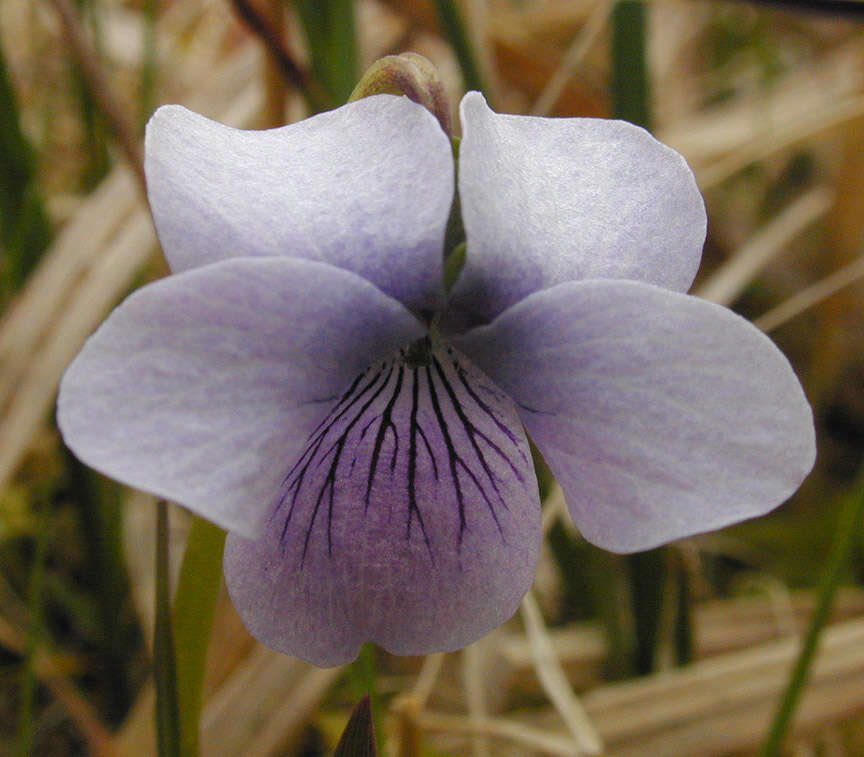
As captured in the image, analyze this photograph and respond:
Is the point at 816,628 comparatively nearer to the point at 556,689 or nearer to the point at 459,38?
the point at 556,689

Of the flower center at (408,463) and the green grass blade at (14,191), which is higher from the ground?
the flower center at (408,463)

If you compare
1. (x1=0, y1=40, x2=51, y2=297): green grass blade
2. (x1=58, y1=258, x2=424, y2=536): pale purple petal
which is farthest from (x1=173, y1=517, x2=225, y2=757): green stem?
(x1=0, y1=40, x2=51, y2=297): green grass blade

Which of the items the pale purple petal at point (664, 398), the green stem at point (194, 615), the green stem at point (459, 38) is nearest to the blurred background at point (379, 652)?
the green stem at point (459, 38)

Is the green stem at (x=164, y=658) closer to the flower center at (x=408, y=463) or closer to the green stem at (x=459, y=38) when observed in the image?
the flower center at (x=408, y=463)

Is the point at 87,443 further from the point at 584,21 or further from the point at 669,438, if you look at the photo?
the point at 584,21

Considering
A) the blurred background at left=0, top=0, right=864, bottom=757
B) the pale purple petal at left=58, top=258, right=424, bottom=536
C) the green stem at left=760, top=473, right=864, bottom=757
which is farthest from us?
the blurred background at left=0, top=0, right=864, bottom=757

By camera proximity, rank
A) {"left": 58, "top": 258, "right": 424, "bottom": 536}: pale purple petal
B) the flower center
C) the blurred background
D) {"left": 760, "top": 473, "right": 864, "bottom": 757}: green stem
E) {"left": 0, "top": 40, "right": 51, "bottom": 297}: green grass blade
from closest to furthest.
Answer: {"left": 58, "top": 258, "right": 424, "bottom": 536}: pale purple petal < the flower center < {"left": 760, "top": 473, "right": 864, "bottom": 757}: green stem < the blurred background < {"left": 0, "top": 40, "right": 51, "bottom": 297}: green grass blade

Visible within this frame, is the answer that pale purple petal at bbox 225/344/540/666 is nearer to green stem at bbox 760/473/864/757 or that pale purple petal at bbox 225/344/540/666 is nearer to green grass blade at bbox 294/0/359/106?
green stem at bbox 760/473/864/757

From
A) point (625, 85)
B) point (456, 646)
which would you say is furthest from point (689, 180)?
point (625, 85)
